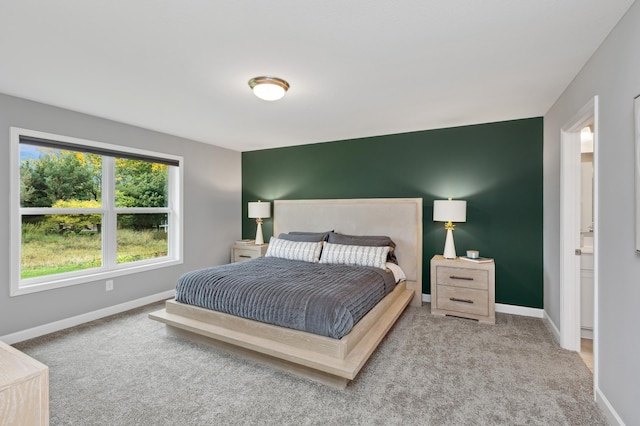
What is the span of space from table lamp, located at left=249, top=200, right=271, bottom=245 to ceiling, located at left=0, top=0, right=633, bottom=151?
76.0 inches

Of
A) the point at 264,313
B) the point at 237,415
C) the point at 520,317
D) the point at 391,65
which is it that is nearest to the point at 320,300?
the point at 264,313

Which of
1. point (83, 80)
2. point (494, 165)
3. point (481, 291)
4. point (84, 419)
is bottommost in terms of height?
point (84, 419)

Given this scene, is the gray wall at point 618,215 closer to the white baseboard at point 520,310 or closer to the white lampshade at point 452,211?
the white lampshade at point 452,211

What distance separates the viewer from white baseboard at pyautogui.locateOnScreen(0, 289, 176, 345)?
2986 millimetres

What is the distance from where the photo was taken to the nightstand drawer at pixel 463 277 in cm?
343

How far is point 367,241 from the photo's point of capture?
4070 millimetres

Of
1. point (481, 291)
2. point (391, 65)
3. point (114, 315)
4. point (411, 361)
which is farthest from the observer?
point (114, 315)

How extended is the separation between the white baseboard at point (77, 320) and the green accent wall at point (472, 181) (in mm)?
2849

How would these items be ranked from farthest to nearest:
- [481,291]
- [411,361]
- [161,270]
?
1. [161,270]
2. [481,291]
3. [411,361]

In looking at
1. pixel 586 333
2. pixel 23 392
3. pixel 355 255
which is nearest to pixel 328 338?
pixel 355 255

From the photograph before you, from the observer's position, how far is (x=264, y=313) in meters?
2.60

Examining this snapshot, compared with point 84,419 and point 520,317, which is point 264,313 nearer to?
point 84,419

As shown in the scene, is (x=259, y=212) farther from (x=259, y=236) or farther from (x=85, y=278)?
(x=85, y=278)

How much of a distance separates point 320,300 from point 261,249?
278 cm
